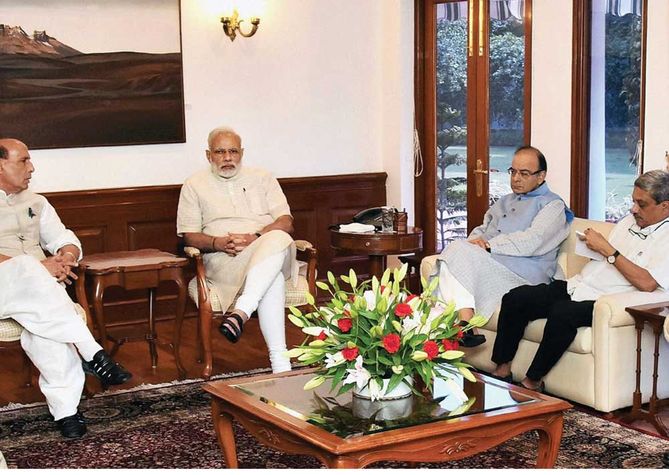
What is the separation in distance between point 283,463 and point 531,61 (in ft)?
11.0

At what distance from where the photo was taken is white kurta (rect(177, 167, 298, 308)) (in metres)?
5.82

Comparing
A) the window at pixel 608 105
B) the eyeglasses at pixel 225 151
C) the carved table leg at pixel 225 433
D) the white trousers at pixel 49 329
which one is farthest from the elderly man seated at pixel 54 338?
the window at pixel 608 105

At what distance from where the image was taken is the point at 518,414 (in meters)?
3.59

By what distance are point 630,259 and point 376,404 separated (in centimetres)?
199

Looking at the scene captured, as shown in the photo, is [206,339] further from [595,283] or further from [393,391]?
[393,391]

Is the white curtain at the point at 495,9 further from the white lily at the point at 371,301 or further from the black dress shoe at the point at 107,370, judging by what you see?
the white lily at the point at 371,301

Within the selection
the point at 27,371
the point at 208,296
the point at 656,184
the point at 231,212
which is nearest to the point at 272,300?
the point at 208,296

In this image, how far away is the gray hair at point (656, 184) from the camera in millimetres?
4934

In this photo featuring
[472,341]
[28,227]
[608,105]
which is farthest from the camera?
[608,105]

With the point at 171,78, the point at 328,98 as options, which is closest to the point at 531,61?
the point at 328,98

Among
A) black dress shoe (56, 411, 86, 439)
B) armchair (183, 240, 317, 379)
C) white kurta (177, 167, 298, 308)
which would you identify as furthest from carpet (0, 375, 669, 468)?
white kurta (177, 167, 298, 308)

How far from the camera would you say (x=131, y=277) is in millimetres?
5605

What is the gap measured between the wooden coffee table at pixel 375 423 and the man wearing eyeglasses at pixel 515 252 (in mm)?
1605

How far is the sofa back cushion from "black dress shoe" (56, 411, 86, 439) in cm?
259
